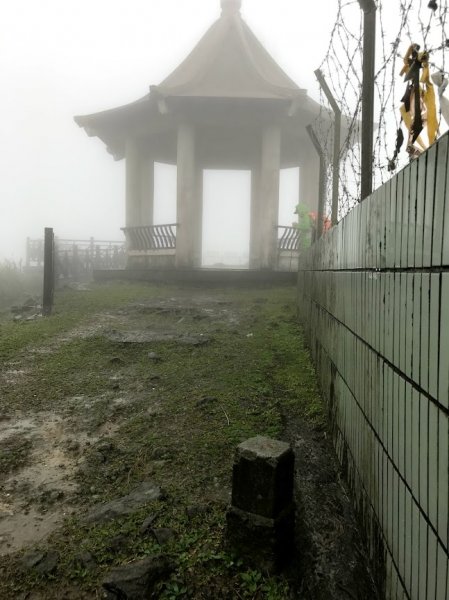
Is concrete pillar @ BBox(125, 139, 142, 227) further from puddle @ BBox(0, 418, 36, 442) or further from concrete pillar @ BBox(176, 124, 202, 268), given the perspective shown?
puddle @ BBox(0, 418, 36, 442)

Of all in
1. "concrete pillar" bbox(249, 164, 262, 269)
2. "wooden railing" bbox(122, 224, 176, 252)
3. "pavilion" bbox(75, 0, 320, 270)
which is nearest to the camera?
"pavilion" bbox(75, 0, 320, 270)

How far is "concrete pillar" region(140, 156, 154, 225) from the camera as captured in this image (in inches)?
522

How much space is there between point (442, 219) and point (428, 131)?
33.3 inches

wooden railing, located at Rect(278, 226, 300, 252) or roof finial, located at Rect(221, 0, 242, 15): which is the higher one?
roof finial, located at Rect(221, 0, 242, 15)

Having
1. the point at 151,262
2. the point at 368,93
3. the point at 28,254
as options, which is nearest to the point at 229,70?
the point at 151,262

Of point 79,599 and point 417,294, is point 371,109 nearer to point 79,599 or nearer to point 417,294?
point 417,294

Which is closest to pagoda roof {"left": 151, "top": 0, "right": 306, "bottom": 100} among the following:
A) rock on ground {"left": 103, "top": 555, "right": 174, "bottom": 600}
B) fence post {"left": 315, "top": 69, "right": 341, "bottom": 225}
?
fence post {"left": 315, "top": 69, "right": 341, "bottom": 225}

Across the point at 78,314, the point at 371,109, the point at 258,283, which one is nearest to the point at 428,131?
the point at 371,109

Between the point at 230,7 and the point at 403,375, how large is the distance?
15902 millimetres

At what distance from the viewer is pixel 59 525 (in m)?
2.11

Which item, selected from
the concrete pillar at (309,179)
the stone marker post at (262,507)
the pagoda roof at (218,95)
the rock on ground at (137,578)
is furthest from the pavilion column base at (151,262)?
the rock on ground at (137,578)

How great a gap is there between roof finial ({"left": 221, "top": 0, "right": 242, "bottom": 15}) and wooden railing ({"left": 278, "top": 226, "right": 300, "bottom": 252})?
7.85 metres

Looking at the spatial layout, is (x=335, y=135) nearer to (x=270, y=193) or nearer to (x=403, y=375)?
(x=403, y=375)

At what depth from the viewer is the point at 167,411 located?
11.3 ft
